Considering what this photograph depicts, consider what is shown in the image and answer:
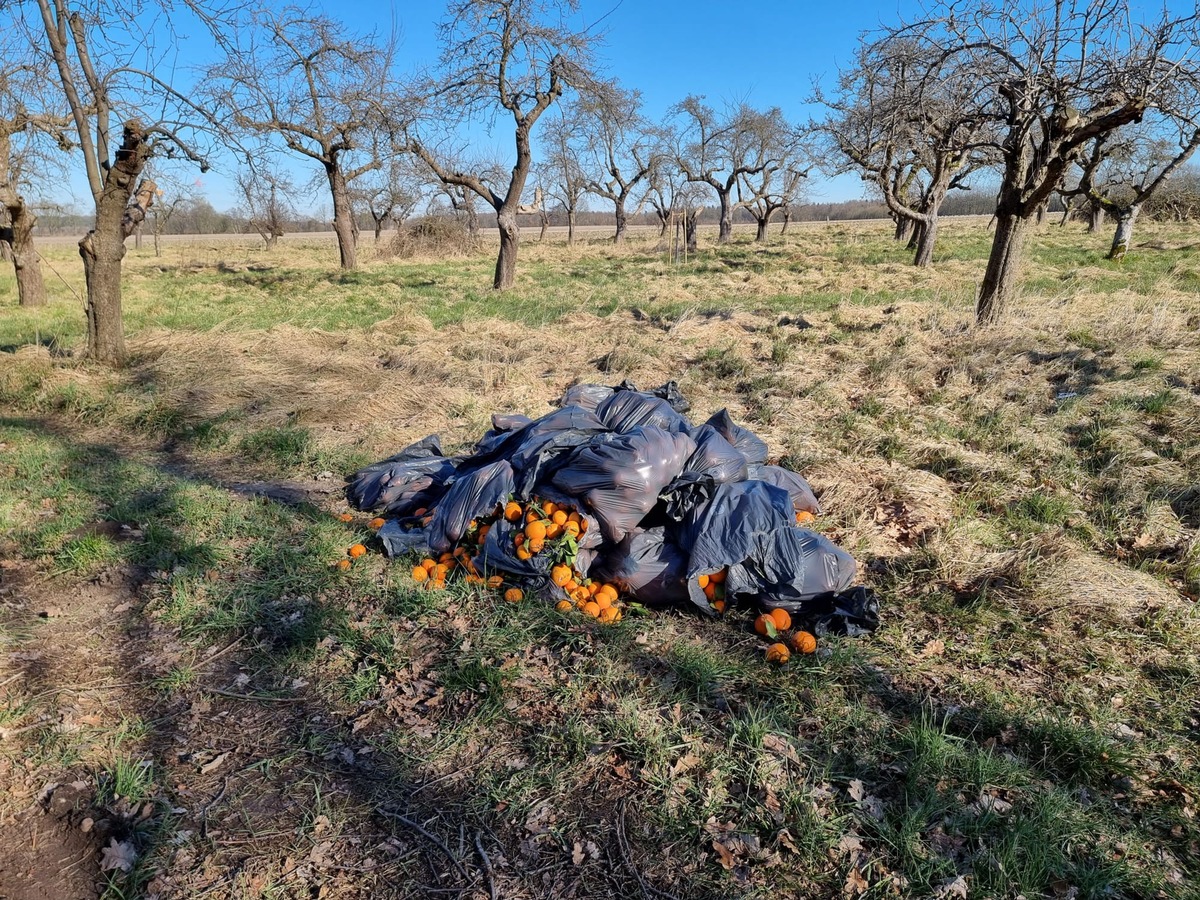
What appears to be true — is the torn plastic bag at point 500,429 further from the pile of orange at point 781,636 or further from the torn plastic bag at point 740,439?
the pile of orange at point 781,636

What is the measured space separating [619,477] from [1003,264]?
7509mm

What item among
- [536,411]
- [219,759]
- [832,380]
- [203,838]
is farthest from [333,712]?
[832,380]

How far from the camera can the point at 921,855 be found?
2039 millimetres

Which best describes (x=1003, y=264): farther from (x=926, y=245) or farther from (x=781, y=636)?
(x=926, y=245)

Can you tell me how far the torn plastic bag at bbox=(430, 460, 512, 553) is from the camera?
3594 millimetres

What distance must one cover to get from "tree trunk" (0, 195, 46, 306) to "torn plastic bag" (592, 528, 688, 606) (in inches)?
498

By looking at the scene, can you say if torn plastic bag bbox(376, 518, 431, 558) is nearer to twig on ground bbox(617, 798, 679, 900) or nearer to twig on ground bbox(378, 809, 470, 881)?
twig on ground bbox(378, 809, 470, 881)

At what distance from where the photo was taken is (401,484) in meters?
4.51

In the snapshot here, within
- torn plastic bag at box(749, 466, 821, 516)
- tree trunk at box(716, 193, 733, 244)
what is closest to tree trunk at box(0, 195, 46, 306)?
torn plastic bag at box(749, 466, 821, 516)

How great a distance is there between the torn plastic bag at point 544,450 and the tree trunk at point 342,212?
18059 millimetres

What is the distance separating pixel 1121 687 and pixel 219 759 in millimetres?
3550

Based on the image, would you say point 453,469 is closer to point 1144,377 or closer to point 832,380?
point 832,380

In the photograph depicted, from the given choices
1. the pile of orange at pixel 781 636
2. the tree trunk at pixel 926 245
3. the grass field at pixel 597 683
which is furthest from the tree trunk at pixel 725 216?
the pile of orange at pixel 781 636

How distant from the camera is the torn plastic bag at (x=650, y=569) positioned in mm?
3314
